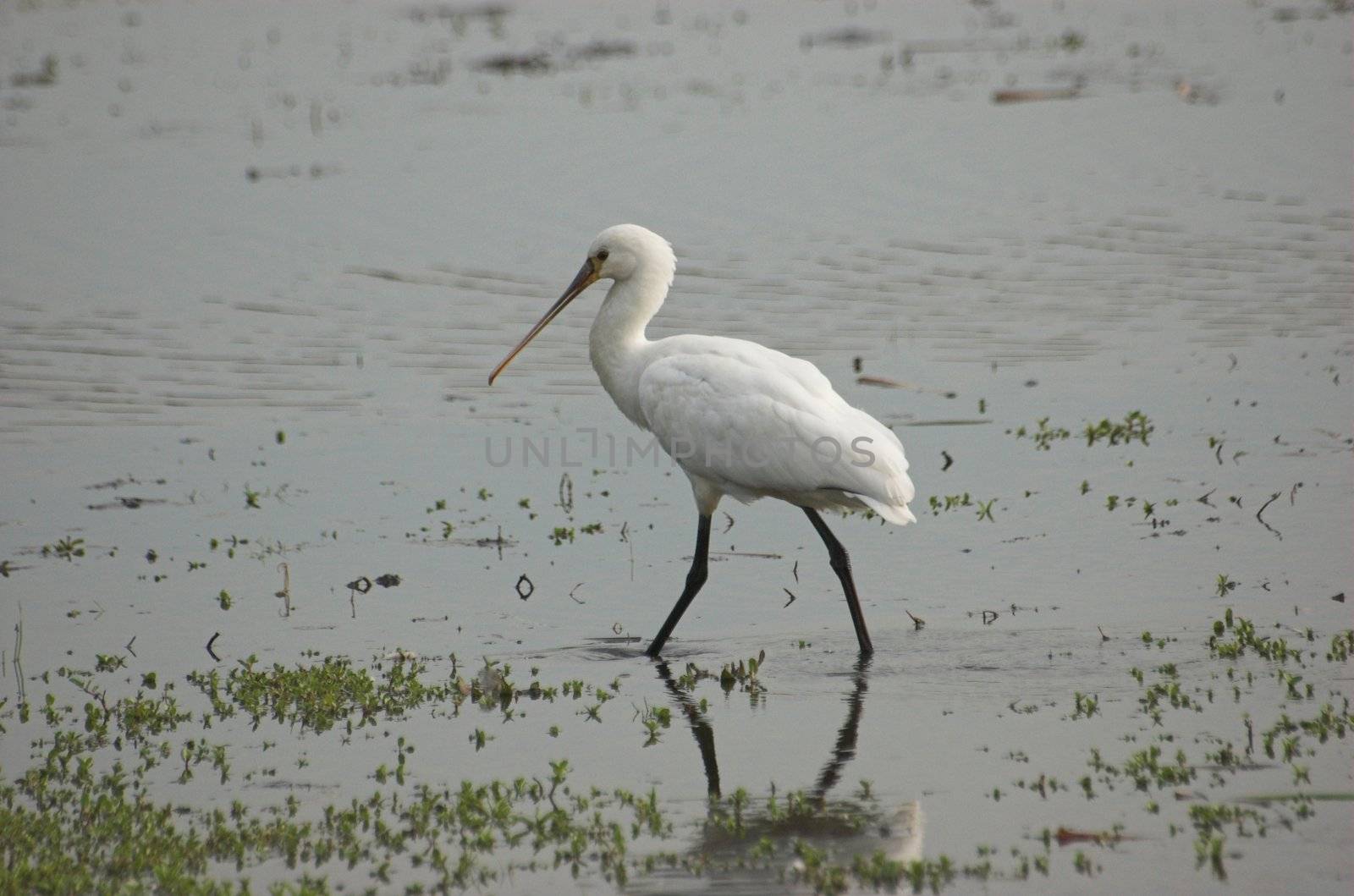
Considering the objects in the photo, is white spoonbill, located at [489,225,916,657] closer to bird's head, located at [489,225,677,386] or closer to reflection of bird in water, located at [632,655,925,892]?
bird's head, located at [489,225,677,386]

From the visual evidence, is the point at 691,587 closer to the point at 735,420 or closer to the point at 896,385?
the point at 735,420

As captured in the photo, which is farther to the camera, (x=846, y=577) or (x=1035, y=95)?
(x=1035, y=95)

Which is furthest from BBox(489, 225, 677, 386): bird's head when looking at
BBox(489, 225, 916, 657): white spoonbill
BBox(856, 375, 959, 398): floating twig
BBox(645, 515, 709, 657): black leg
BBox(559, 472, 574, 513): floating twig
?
BBox(856, 375, 959, 398): floating twig

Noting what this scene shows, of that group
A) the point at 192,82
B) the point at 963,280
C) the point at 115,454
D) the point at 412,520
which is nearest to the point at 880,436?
the point at 412,520

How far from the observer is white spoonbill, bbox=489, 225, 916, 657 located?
7.89 m

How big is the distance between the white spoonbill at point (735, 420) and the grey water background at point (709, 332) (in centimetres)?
59

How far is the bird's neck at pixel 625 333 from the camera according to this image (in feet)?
28.7

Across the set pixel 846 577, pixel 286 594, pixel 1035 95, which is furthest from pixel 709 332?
pixel 1035 95

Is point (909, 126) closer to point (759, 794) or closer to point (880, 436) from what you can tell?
point (880, 436)

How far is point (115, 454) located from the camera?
11.9 m

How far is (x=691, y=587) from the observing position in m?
8.30

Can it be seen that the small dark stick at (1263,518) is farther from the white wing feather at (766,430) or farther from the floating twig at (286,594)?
the floating twig at (286,594)

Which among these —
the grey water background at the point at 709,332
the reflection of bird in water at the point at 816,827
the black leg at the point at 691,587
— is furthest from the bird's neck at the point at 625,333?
the reflection of bird in water at the point at 816,827

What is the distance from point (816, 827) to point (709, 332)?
28.0ft
